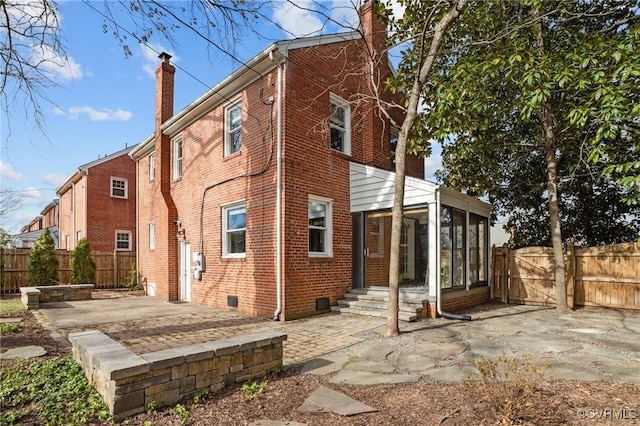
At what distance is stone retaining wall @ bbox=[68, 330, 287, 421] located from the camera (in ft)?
10.9

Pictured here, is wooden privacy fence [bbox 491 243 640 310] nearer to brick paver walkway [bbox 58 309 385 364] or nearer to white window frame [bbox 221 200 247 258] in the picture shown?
brick paver walkway [bbox 58 309 385 364]

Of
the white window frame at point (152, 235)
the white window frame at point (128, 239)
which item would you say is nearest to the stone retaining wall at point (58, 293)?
the white window frame at point (152, 235)

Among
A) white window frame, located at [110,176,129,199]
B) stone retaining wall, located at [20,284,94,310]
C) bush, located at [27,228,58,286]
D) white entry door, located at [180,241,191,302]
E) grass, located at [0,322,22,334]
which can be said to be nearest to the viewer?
grass, located at [0,322,22,334]

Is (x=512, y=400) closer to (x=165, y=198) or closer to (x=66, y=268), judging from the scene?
(x=165, y=198)

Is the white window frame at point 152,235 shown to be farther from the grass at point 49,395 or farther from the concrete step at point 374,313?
the grass at point 49,395

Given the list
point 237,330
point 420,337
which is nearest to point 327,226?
point 237,330

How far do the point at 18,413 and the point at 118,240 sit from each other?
18856 mm

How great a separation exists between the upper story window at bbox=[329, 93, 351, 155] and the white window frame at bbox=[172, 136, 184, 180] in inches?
236

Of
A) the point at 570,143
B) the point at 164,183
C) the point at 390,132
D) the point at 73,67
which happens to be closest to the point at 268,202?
the point at 73,67

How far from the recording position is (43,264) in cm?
1412

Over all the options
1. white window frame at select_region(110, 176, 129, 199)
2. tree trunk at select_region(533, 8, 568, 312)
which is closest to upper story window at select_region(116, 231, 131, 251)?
white window frame at select_region(110, 176, 129, 199)

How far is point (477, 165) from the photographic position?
11086 millimetres

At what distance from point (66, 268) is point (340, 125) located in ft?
45.9

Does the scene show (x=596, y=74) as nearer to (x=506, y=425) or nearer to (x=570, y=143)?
(x=570, y=143)
